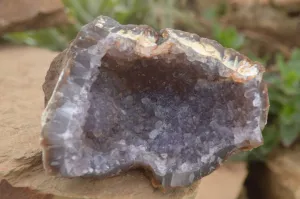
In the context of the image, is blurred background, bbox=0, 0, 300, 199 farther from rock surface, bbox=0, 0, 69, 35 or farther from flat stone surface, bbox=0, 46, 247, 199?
flat stone surface, bbox=0, 46, 247, 199

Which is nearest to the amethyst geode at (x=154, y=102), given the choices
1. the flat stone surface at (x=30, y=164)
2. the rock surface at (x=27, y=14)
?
the flat stone surface at (x=30, y=164)

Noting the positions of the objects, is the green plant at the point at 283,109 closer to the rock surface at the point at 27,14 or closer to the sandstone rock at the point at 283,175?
the sandstone rock at the point at 283,175

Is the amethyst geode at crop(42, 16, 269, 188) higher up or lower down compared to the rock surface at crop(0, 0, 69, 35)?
higher up

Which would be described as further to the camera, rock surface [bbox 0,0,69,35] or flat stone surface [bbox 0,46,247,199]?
rock surface [bbox 0,0,69,35]

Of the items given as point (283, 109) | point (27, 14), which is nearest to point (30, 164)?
point (27, 14)

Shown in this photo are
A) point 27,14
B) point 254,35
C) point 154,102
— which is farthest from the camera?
point 254,35

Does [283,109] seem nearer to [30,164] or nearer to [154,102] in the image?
[154,102]

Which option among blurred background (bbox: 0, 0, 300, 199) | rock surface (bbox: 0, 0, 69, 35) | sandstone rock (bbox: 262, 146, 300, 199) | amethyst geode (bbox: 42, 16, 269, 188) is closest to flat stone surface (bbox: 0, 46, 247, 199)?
amethyst geode (bbox: 42, 16, 269, 188)

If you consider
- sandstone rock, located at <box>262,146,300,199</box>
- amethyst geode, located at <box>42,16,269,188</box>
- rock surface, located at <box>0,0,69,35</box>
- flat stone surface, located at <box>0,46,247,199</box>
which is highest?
amethyst geode, located at <box>42,16,269,188</box>
